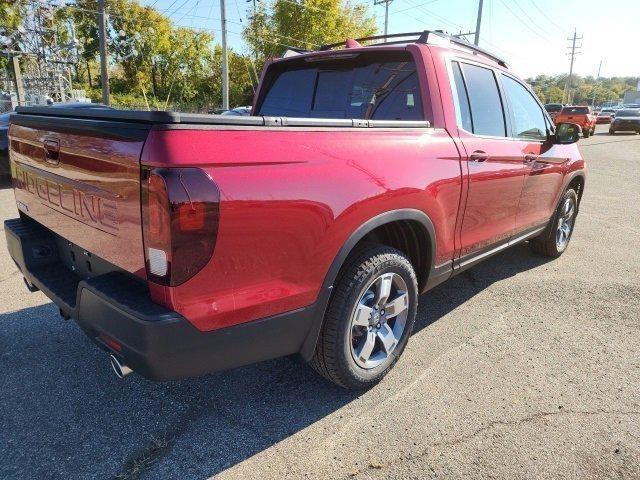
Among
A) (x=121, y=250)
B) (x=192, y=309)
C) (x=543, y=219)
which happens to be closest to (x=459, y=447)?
(x=192, y=309)

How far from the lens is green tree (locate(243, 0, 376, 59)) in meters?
36.6

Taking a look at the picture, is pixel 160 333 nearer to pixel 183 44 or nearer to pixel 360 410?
pixel 360 410

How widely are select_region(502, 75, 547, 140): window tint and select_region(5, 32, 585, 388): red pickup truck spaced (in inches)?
9.0

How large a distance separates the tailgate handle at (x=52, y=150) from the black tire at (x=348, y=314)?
146 centimetres

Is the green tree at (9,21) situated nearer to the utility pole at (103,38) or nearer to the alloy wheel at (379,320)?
the utility pole at (103,38)

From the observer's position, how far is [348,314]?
94.3 inches

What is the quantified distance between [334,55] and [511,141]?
4.87ft

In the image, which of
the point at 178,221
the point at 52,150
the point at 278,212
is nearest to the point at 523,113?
the point at 278,212

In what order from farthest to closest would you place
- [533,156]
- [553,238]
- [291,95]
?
1. [553,238]
2. [533,156]
3. [291,95]

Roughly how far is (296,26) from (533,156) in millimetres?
37039

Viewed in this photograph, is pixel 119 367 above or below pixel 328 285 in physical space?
below

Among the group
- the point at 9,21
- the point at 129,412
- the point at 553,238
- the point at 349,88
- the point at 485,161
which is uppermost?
the point at 9,21

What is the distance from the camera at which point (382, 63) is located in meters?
3.22

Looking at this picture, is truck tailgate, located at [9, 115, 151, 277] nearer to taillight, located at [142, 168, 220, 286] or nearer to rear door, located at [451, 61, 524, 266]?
taillight, located at [142, 168, 220, 286]
